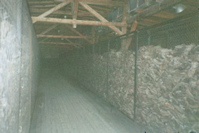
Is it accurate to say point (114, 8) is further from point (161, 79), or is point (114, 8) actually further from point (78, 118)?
point (78, 118)

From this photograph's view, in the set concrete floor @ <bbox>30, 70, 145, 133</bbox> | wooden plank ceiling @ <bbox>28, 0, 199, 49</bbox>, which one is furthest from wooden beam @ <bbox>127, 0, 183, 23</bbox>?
concrete floor @ <bbox>30, 70, 145, 133</bbox>

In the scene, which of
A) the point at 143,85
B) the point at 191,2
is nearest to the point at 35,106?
the point at 143,85

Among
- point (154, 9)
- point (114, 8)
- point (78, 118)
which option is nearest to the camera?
point (154, 9)

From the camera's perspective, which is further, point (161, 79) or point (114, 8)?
point (114, 8)

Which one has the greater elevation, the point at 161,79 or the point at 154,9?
the point at 154,9

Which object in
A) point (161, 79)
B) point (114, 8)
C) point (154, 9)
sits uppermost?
point (114, 8)

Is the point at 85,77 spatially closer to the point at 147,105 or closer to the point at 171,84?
the point at 147,105

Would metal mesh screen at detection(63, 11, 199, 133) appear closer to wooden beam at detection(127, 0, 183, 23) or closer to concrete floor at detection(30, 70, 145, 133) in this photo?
concrete floor at detection(30, 70, 145, 133)

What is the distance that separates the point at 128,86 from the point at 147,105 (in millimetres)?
1153

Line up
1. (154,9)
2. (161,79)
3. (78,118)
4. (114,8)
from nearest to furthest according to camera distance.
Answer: (161,79) < (154,9) < (78,118) < (114,8)

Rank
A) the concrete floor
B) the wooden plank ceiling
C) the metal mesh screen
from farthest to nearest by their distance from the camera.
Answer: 1. the wooden plank ceiling
2. the concrete floor
3. the metal mesh screen

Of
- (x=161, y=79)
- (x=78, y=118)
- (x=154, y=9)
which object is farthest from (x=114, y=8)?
(x=78, y=118)

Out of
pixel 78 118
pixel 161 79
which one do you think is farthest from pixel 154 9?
pixel 78 118

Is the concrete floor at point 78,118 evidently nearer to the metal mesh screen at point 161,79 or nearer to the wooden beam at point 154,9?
the metal mesh screen at point 161,79
